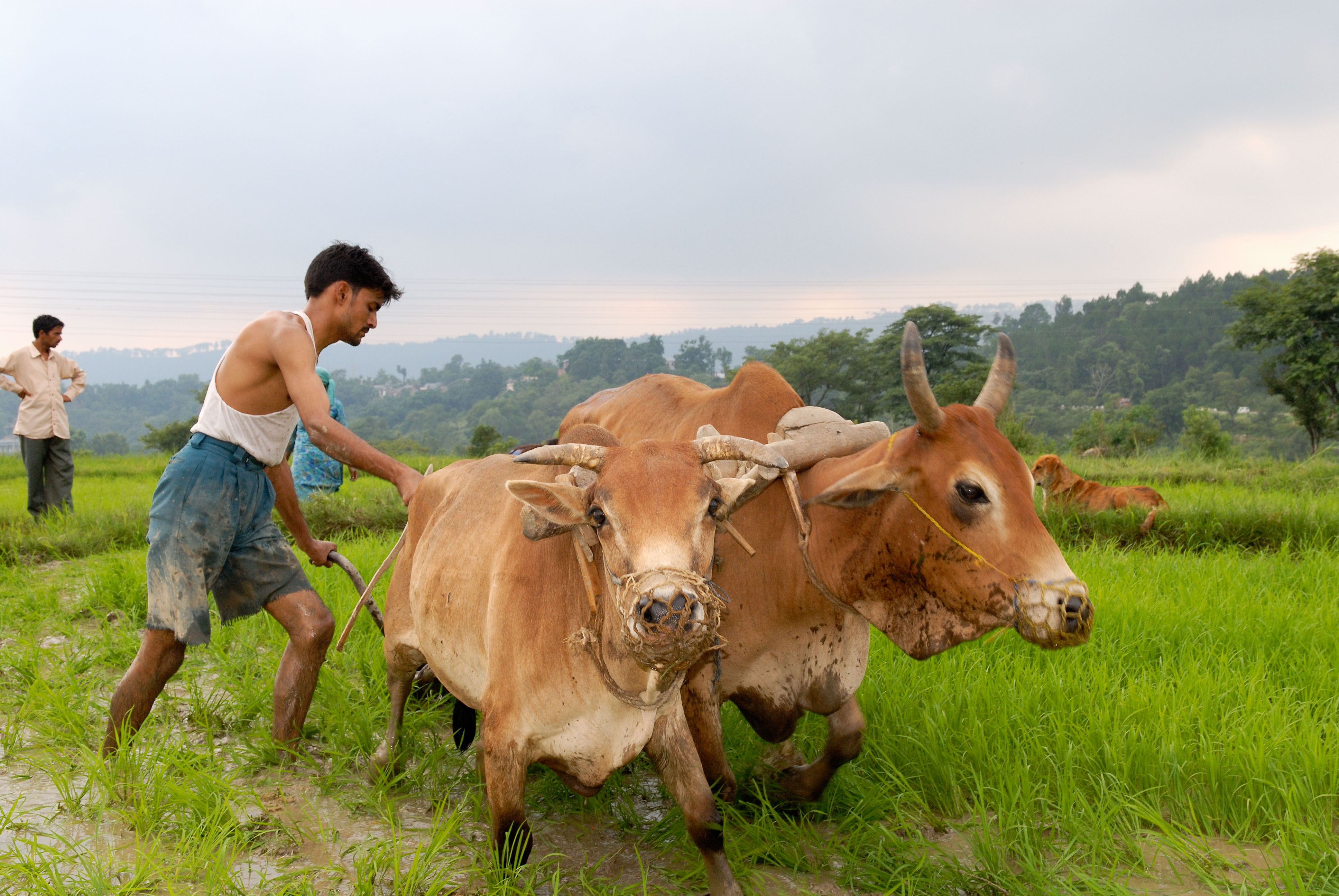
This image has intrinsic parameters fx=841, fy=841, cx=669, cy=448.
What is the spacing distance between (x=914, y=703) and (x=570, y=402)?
4927 cm

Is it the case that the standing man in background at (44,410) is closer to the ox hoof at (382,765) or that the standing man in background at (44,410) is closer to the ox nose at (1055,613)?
the ox hoof at (382,765)

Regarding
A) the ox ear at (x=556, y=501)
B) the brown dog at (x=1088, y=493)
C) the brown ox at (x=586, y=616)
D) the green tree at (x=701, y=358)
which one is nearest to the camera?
the brown ox at (x=586, y=616)

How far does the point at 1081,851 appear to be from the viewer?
111 inches

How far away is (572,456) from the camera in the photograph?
2.46m

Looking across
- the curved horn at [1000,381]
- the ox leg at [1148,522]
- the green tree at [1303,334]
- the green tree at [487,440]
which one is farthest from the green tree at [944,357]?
the curved horn at [1000,381]

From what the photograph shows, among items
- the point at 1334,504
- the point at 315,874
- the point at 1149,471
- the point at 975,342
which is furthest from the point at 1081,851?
the point at 975,342

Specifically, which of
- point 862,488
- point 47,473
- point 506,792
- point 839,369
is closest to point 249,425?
point 506,792

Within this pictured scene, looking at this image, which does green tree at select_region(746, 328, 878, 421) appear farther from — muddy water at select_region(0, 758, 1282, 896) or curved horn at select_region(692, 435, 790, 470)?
curved horn at select_region(692, 435, 790, 470)

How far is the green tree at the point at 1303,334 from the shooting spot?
2002cm

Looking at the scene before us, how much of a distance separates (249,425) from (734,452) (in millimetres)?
2210

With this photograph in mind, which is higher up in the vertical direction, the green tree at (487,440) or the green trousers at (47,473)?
the green trousers at (47,473)

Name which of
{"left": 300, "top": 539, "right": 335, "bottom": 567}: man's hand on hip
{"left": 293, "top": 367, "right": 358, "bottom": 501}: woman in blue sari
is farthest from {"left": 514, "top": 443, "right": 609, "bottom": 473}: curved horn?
{"left": 293, "top": 367, "right": 358, "bottom": 501}: woman in blue sari

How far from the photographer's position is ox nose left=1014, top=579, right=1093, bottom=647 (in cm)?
245

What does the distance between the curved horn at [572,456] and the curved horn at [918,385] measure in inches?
39.4
